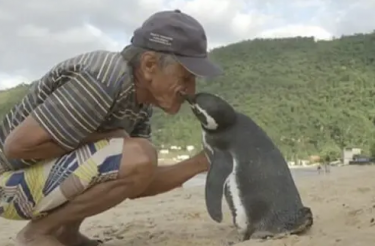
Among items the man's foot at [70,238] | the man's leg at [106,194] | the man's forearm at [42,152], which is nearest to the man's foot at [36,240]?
the man's leg at [106,194]

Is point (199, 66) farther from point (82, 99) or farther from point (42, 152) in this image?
point (42, 152)

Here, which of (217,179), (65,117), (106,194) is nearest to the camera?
(65,117)

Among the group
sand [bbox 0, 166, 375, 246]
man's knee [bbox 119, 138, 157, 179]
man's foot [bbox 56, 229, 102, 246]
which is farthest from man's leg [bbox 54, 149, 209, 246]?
man's knee [bbox 119, 138, 157, 179]

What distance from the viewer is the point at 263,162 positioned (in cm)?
298

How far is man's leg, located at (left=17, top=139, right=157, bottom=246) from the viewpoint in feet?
8.99

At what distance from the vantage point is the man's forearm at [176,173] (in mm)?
3135

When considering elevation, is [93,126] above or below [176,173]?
above

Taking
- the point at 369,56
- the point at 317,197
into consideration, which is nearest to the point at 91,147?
the point at 317,197

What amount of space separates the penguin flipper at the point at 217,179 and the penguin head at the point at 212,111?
121 millimetres

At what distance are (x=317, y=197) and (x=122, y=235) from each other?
1559 mm

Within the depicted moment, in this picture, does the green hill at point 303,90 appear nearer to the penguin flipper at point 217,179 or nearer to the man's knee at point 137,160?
the penguin flipper at point 217,179

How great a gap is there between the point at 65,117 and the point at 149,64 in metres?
0.39

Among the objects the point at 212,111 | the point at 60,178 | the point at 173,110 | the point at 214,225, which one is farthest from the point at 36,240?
the point at 214,225

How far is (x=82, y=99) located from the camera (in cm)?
267
